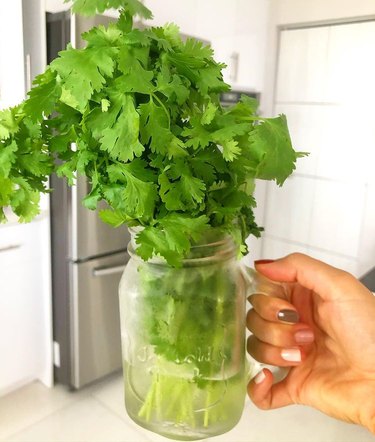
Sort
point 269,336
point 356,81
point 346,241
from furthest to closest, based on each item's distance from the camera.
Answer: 1. point 346,241
2. point 356,81
3. point 269,336

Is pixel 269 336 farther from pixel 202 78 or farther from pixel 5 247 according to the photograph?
pixel 5 247

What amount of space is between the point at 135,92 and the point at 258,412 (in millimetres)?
1362

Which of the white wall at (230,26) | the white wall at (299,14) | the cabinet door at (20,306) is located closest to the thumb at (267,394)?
the cabinet door at (20,306)

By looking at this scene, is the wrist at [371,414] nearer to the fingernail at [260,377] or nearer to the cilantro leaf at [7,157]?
the fingernail at [260,377]

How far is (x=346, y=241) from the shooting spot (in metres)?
2.21

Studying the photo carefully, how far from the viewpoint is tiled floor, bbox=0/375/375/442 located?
1383mm

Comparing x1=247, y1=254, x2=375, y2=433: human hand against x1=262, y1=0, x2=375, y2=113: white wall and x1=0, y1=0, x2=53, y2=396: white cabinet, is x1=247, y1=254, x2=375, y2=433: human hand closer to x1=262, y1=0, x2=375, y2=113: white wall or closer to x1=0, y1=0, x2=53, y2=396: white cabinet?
x1=0, y1=0, x2=53, y2=396: white cabinet

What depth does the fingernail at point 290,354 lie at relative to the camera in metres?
0.66

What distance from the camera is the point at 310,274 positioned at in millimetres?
672

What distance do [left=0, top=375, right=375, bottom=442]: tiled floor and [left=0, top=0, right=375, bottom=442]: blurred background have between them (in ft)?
0.18

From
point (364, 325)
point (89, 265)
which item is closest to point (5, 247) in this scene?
point (89, 265)

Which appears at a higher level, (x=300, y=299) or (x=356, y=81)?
(x=356, y=81)

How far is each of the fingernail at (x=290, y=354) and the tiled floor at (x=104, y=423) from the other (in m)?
0.79

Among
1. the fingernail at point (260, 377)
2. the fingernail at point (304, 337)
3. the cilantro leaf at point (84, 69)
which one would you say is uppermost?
the cilantro leaf at point (84, 69)
